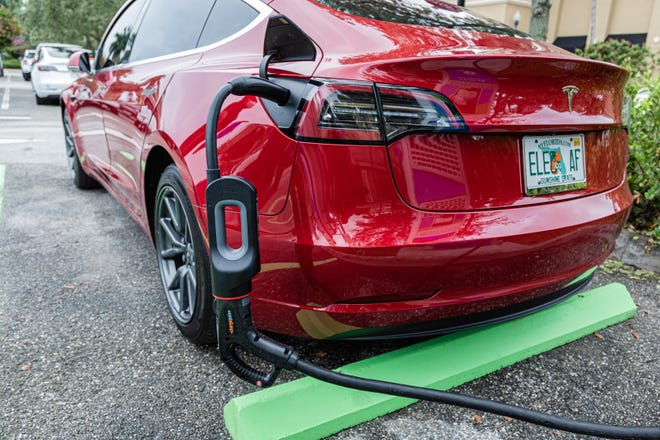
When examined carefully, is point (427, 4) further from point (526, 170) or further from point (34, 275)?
point (34, 275)

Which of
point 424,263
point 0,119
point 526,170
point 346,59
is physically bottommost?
point 0,119

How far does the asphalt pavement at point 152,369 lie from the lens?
162 cm

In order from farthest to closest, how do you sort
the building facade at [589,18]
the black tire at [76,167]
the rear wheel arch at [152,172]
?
the building facade at [589,18]
the black tire at [76,167]
the rear wheel arch at [152,172]

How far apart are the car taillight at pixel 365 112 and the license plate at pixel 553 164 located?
390 millimetres

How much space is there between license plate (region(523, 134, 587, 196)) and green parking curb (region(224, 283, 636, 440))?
2.31ft

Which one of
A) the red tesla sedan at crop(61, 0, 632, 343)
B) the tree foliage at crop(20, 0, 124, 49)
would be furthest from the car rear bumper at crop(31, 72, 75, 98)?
the red tesla sedan at crop(61, 0, 632, 343)

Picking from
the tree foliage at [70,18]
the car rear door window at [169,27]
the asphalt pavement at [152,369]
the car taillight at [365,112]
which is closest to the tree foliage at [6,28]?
the tree foliage at [70,18]

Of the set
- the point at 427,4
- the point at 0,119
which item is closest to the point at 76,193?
the point at 427,4

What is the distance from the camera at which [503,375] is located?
6.27 ft

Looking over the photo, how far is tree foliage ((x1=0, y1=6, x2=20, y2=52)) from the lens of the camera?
114 ft

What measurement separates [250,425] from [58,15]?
29242 mm

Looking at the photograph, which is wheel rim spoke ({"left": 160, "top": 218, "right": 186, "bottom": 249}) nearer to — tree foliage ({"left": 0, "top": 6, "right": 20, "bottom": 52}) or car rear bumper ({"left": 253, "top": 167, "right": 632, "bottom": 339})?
car rear bumper ({"left": 253, "top": 167, "right": 632, "bottom": 339})

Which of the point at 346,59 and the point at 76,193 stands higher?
the point at 346,59

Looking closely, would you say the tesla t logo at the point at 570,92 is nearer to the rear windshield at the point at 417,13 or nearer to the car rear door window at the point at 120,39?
the rear windshield at the point at 417,13
